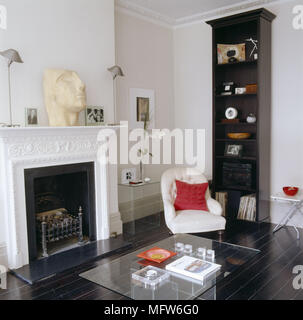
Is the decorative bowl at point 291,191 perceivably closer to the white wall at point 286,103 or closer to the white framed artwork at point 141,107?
the white wall at point 286,103

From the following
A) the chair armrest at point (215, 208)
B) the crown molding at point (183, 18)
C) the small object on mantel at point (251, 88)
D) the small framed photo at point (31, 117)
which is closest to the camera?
the small framed photo at point (31, 117)

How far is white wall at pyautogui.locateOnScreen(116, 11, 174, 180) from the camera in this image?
4.73m

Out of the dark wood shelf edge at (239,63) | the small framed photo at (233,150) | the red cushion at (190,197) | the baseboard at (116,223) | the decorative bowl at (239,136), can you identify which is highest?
the dark wood shelf edge at (239,63)

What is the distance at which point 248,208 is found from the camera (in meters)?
4.70

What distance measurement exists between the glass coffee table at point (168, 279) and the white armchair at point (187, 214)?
70 centimetres

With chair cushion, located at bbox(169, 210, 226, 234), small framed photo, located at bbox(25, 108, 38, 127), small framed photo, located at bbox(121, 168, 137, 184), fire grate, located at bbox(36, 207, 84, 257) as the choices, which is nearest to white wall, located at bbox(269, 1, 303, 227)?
chair cushion, located at bbox(169, 210, 226, 234)

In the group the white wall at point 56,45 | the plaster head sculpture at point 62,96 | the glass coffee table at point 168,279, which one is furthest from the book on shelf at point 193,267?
the white wall at point 56,45

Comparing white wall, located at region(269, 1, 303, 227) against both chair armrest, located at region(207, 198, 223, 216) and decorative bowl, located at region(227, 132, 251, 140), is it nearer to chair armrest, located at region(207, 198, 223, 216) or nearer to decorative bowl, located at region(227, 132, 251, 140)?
decorative bowl, located at region(227, 132, 251, 140)

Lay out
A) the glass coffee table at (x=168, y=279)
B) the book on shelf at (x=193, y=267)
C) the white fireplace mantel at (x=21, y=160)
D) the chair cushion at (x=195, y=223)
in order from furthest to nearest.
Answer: the chair cushion at (x=195, y=223)
the white fireplace mantel at (x=21, y=160)
the book on shelf at (x=193, y=267)
the glass coffee table at (x=168, y=279)

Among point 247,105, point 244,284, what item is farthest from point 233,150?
point 244,284

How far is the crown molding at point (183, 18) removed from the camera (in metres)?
4.62

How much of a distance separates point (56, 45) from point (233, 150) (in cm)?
272

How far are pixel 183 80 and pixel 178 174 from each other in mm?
1808

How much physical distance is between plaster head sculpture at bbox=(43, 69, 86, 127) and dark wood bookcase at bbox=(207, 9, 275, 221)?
2050mm
